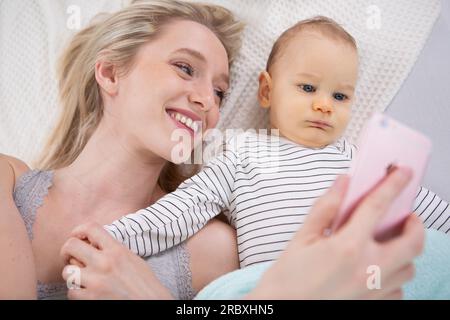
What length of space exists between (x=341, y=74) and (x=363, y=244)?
2.41 ft

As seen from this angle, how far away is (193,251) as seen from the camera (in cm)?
129

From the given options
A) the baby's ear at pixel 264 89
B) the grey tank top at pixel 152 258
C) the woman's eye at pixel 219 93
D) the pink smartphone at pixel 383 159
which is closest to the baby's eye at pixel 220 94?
the woman's eye at pixel 219 93

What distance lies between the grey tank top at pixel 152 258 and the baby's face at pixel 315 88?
0.42 meters

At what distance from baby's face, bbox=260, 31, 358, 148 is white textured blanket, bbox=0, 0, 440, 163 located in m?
0.18

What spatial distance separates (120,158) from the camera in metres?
1.34

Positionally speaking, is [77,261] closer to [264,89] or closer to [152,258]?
[152,258]

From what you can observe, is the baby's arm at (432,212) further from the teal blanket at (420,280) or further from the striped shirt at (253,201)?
the teal blanket at (420,280)

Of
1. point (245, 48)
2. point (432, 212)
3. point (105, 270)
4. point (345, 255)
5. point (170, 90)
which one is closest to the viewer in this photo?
point (345, 255)

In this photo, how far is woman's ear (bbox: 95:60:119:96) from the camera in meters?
1.36

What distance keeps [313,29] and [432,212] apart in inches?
21.4

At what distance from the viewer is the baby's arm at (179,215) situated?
1222mm

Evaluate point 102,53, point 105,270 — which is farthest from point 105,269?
point 102,53
